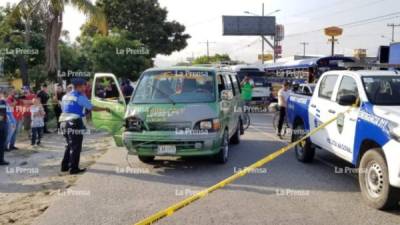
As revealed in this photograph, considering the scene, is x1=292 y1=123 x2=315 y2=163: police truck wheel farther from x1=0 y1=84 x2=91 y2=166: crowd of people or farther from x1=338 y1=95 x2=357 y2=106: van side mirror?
x1=0 y1=84 x2=91 y2=166: crowd of people

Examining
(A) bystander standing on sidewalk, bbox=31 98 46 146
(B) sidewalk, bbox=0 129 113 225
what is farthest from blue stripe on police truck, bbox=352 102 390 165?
(A) bystander standing on sidewalk, bbox=31 98 46 146

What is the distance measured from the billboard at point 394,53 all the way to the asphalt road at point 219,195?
8.93 metres

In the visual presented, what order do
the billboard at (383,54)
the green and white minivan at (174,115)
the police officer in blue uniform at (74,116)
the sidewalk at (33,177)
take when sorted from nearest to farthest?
the sidewalk at (33,177), the green and white minivan at (174,115), the police officer in blue uniform at (74,116), the billboard at (383,54)

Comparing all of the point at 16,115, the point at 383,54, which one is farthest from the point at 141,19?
the point at 16,115

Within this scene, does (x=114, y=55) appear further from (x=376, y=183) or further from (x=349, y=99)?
(x=376, y=183)

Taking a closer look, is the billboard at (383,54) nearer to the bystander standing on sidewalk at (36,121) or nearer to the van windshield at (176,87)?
the van windshield at (176,87)

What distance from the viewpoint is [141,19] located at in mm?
40000

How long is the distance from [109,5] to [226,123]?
3354cm

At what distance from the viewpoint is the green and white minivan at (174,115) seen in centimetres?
811

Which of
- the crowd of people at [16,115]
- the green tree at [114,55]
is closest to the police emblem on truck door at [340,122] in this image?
the crowd of people at [16,115]

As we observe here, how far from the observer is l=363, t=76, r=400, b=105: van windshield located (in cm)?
656

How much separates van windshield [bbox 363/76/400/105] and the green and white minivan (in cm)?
281

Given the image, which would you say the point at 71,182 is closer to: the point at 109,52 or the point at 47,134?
the point at 47,134

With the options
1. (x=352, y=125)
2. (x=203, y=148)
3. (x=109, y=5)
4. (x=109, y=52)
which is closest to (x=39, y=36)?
(x=109, y=52)
